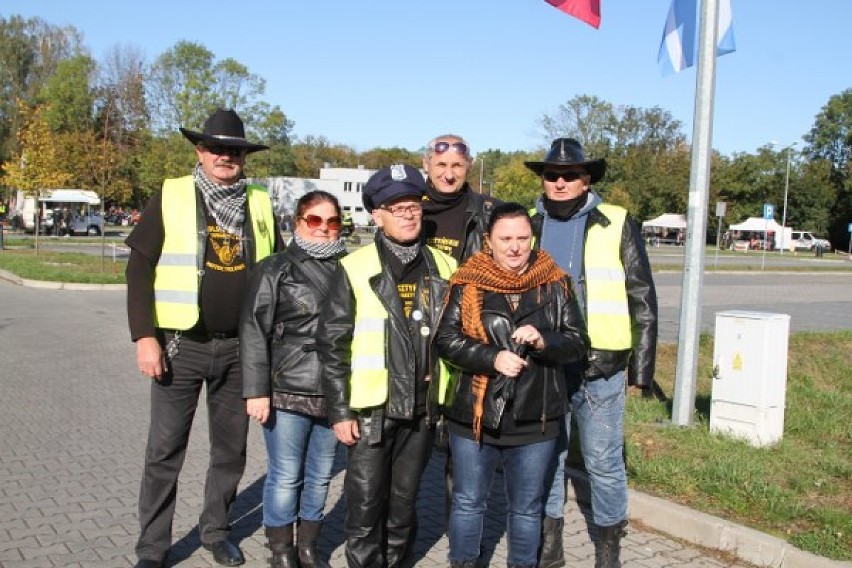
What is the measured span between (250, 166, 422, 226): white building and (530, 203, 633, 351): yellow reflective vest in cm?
5227

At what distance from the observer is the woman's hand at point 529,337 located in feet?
11.6

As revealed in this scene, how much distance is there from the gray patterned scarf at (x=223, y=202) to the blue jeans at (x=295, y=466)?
98 centimetres

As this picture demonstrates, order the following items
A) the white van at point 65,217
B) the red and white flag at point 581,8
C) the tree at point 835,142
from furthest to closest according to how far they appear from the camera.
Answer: the tree at point 835,142
the white van at point 65,217
the red and white flag at point 581,8

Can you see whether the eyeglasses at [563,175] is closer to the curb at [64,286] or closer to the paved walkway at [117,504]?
the paved walkway at [117,504]

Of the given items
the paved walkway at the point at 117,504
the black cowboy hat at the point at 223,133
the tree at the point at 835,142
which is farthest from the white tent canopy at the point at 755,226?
the black cowboy hat at the point at 223,133

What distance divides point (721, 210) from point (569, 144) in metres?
26.8

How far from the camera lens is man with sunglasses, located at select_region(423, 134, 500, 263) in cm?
463

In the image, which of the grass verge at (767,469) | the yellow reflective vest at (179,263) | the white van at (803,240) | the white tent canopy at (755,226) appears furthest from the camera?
the white van at (803,240)

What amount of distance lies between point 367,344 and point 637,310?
1.42 meters

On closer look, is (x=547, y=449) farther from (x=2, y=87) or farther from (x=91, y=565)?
(x=2, y=87)

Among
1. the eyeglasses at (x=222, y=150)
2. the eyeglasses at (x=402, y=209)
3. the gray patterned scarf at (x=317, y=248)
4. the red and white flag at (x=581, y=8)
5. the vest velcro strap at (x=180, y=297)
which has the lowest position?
the vest velcro strap at (x=180, y=297)

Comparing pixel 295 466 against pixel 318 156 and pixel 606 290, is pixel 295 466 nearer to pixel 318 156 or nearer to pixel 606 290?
pixel 606 290

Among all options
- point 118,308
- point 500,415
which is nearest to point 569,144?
point 500,415

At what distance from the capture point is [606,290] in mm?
4254
